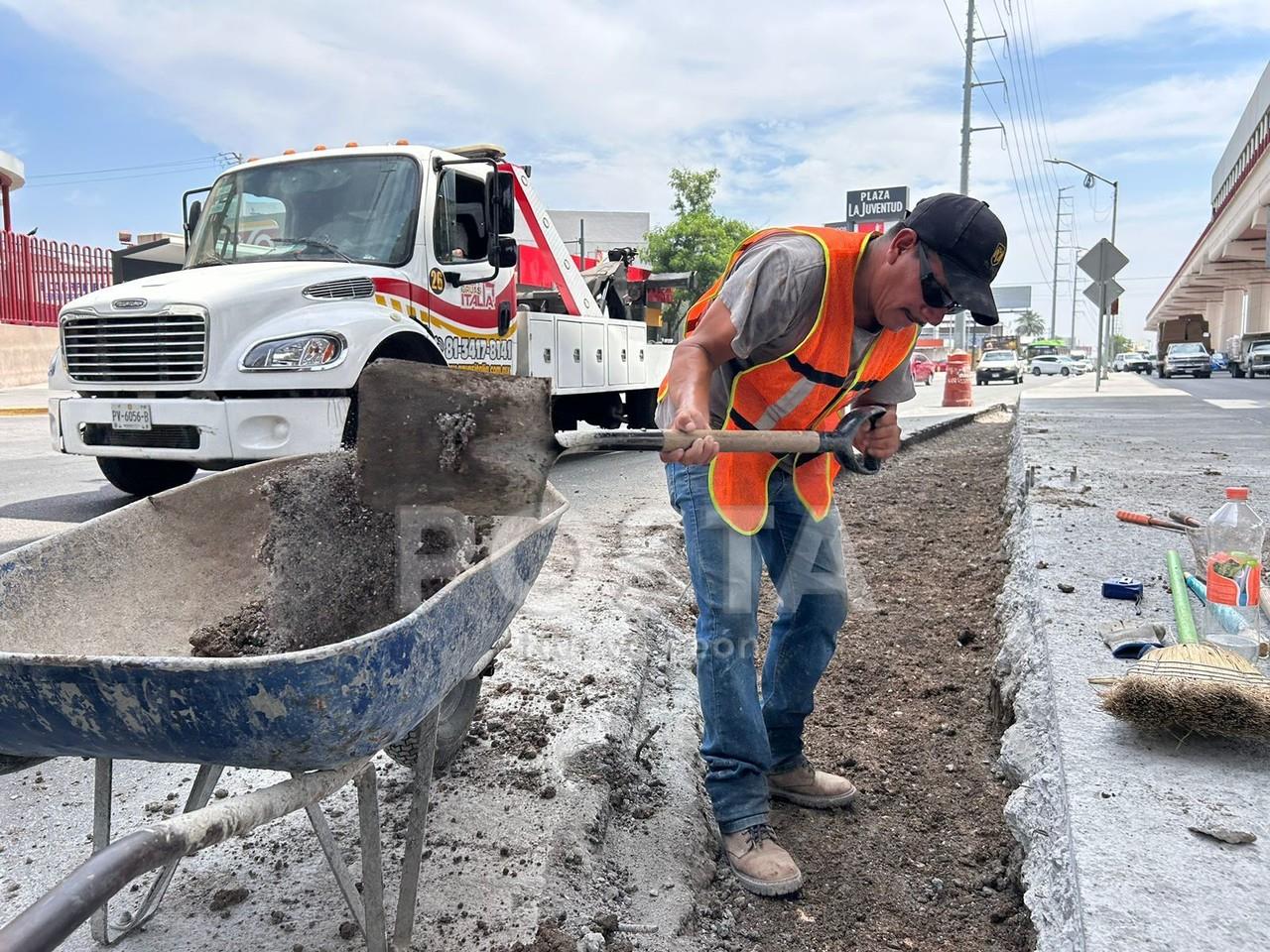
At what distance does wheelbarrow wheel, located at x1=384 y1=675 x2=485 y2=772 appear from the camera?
2486mm

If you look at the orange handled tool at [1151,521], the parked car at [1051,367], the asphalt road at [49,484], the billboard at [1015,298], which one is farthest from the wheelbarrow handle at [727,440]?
the billboard at [1015,298]

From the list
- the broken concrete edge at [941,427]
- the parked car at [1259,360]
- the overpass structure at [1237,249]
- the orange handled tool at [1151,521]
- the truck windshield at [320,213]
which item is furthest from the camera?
the parked car at [1259,360]

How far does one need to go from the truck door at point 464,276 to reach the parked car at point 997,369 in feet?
105

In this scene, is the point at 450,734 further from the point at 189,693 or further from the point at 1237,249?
the point at 1237,249

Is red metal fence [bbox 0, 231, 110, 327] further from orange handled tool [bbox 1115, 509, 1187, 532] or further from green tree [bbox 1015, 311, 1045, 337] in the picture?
green tree [bbox 1015, 311, 1045, 337]

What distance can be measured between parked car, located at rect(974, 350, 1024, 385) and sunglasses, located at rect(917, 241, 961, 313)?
117ft

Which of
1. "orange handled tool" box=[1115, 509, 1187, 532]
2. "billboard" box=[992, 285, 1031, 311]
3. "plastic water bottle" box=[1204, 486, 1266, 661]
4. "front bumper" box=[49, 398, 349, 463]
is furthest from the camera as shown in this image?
"billboard" box=[992, 285, 1031, 311]

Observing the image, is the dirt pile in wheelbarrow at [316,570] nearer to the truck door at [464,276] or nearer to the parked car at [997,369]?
the truck door at [464,276]

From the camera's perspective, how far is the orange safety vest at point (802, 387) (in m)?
2.45

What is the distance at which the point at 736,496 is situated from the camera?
2492 millimetres

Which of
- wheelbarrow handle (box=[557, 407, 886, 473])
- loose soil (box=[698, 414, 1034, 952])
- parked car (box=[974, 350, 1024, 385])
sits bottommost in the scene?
loose soil (box=[698, 414, 1034, 952])

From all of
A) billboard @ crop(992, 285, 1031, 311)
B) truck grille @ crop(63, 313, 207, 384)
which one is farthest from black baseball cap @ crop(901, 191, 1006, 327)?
billboard @ crop(992, 285, 1031, 311)

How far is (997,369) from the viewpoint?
35.9 m

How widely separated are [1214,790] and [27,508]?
675cm
